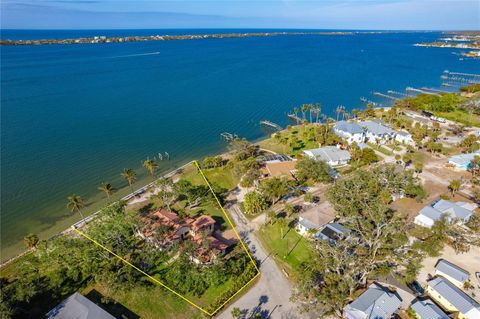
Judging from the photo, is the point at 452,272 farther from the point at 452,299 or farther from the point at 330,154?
the point at 330,154

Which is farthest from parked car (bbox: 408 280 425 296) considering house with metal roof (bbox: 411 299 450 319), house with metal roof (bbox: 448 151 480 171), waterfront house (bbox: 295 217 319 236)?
house with metal roof (bbox: 448 151 480 171)

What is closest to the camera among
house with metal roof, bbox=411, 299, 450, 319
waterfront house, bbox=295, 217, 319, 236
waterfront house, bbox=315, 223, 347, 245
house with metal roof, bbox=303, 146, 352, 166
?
house with metal roof, bbox=411, 299, 450, 319

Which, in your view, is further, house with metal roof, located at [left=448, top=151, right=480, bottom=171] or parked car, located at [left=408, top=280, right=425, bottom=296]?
house with metal roof, located at [left=448, top=151, right=480, bottom=171]

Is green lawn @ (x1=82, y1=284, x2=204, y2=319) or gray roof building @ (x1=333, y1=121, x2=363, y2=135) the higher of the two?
gray roof building @ (x1=333, y1=121, x2=363, y2=135)

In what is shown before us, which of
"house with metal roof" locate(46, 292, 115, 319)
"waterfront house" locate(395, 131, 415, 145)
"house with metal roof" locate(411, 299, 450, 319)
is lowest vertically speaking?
"house with metal roof" locate(411, 299, 450, 319)

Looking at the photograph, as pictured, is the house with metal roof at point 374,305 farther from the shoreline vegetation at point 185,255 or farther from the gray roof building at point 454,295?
the gray roof building at point 454,295

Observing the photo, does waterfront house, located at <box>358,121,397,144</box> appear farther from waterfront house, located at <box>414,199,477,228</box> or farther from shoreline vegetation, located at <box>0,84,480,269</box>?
waterfront house, located at <box>414,199,477,228</box>

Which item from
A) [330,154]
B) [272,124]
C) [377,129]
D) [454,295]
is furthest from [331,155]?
[454,295]
